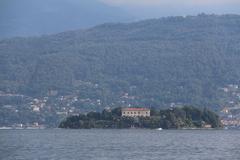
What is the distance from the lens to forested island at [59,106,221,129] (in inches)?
5379

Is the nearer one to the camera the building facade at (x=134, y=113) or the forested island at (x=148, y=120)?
the forested island at (x=148, y=120)

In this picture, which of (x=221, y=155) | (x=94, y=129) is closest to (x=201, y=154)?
(x=221, y=155)

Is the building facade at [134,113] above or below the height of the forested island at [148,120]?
above

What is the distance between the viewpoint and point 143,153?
71250 mm

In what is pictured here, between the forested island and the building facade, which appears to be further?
the building facade

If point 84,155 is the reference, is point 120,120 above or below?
above

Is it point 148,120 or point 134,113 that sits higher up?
point 134,113

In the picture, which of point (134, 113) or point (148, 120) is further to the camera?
point (134, 113)

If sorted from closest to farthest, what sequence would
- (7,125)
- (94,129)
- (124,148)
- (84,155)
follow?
(84,155)
(124,148)
(94,129)
(7,125)

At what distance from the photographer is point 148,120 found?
454ft

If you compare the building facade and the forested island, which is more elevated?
the building facade

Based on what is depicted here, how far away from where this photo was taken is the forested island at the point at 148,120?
13662cm

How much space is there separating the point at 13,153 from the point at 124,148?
11416mm

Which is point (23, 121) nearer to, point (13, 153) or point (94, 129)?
point (94, 129)
